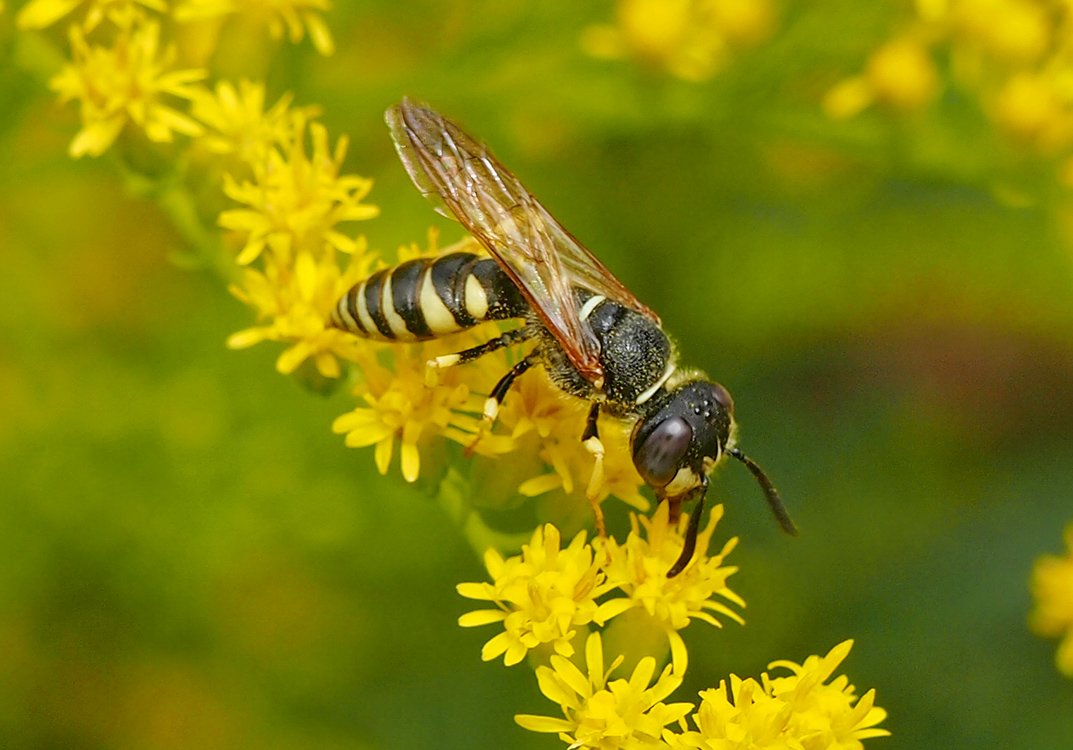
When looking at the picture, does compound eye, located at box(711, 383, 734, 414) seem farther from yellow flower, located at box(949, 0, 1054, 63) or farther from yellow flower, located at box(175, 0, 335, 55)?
yellow flower, located at box(949, 0, 1054, 63)

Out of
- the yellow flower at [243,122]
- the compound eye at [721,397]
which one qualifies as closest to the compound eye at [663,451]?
the compound eye at [721,397]

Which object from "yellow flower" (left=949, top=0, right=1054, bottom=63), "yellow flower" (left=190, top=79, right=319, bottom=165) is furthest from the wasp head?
"yellow flower" (left=949, top=0, right=1054, bottom=63)

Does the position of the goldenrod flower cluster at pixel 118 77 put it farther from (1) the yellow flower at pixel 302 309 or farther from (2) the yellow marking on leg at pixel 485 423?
(2) the yellow marking on leg at pixel 485 423

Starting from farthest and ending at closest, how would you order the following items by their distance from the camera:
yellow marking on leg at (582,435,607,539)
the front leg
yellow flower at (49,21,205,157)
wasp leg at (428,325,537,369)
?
yellow flower at (49,21,205,157) → wasp leg at (428,325,537,369) → yellow marking on leg at (582,435,607,539) → the front leg

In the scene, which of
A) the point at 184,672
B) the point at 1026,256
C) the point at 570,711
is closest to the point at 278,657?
the point at 184,672

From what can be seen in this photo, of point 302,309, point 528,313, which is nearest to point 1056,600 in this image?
point 528,313

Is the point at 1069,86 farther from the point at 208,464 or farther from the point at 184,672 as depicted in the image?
the point at 184,672

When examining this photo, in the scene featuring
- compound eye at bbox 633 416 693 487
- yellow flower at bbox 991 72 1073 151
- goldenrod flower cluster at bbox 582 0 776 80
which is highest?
goldenrod flower cluster at bbox 582 0 776 80
